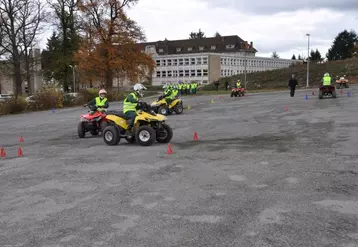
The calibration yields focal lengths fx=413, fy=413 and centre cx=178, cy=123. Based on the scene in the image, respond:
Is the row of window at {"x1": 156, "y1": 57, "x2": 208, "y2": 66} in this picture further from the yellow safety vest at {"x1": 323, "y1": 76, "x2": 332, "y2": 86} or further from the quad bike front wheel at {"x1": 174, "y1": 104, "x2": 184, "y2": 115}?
the quad bike front wheel at {"x1": 174, "y1": 104, "x2": 184, "y2": 115}

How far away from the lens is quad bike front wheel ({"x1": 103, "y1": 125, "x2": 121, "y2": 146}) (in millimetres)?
12305

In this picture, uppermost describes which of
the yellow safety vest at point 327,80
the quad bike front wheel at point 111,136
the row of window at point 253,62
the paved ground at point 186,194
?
the row of window at point 253,62

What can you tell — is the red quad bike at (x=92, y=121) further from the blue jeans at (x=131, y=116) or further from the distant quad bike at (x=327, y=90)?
the distant quad bike at (x=327, y=90)

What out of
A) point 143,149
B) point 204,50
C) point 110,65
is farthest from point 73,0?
point 204,50

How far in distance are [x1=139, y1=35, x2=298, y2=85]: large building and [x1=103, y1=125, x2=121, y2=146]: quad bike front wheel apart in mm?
77349

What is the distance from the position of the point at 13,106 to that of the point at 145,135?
2414 cm

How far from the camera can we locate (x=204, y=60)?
98250mm

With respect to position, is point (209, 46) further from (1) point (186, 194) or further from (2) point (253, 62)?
(1) point (186, 194)

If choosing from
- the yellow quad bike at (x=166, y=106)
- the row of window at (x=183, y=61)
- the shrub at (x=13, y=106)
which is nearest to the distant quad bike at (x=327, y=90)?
the yellow quad bike at (x=166, y=106)

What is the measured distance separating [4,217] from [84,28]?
154 ft

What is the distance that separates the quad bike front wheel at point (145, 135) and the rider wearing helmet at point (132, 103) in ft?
1.63

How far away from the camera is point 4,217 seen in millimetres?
5777

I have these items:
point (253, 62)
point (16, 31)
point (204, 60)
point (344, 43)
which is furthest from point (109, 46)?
point (253, 62)

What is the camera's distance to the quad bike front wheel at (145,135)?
11.8m
